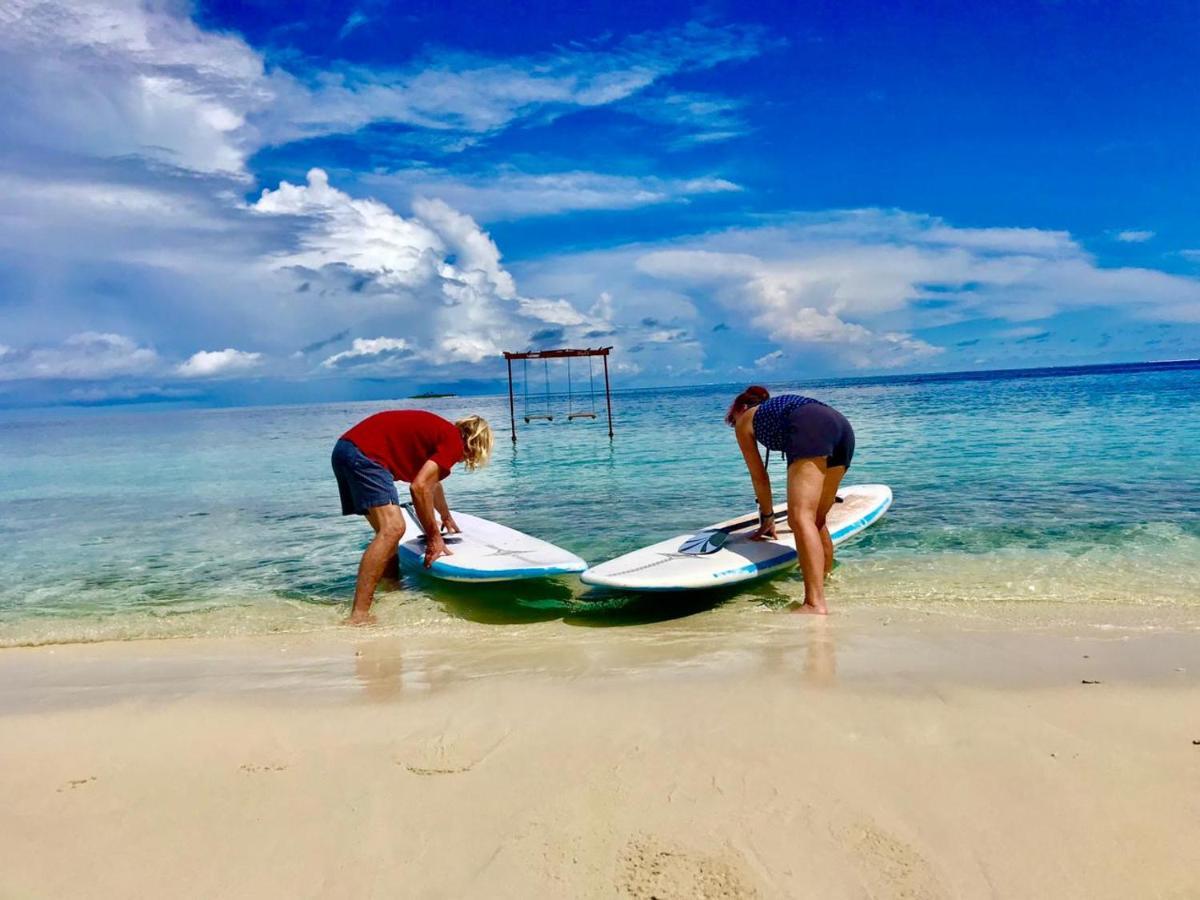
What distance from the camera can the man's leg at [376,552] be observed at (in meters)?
6.10

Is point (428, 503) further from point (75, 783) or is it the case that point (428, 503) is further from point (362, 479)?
point (75, 783)

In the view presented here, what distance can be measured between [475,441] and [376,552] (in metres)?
1.16

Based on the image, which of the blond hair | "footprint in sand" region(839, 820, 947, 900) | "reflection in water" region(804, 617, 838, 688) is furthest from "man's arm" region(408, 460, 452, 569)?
"footprint in sand" region(839, 820, 947, 900)

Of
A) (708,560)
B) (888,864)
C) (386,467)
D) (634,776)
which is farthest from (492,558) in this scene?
(888,864)

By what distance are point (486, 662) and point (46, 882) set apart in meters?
2.53

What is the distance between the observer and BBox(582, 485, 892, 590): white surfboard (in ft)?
19.3

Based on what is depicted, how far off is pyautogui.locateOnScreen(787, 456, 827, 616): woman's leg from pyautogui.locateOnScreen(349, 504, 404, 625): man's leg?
2988 millimetres

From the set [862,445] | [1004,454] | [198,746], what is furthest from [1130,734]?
[862,445]

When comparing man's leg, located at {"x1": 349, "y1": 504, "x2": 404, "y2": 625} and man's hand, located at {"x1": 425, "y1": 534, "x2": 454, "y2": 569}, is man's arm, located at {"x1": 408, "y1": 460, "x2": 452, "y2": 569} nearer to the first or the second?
man's hand, located at {"x1": 425, "y1": 534, "x2": 454, "y2": 569}

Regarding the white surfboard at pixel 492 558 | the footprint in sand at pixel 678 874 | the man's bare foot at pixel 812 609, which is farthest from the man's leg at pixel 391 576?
the footprint in sand at pixel 678 874

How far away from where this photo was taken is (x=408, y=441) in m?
6.17

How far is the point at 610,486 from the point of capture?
14.5 m

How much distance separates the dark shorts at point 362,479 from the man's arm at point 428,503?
188 millimetres

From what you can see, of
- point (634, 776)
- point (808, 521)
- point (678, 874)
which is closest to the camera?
point (678, 874)
